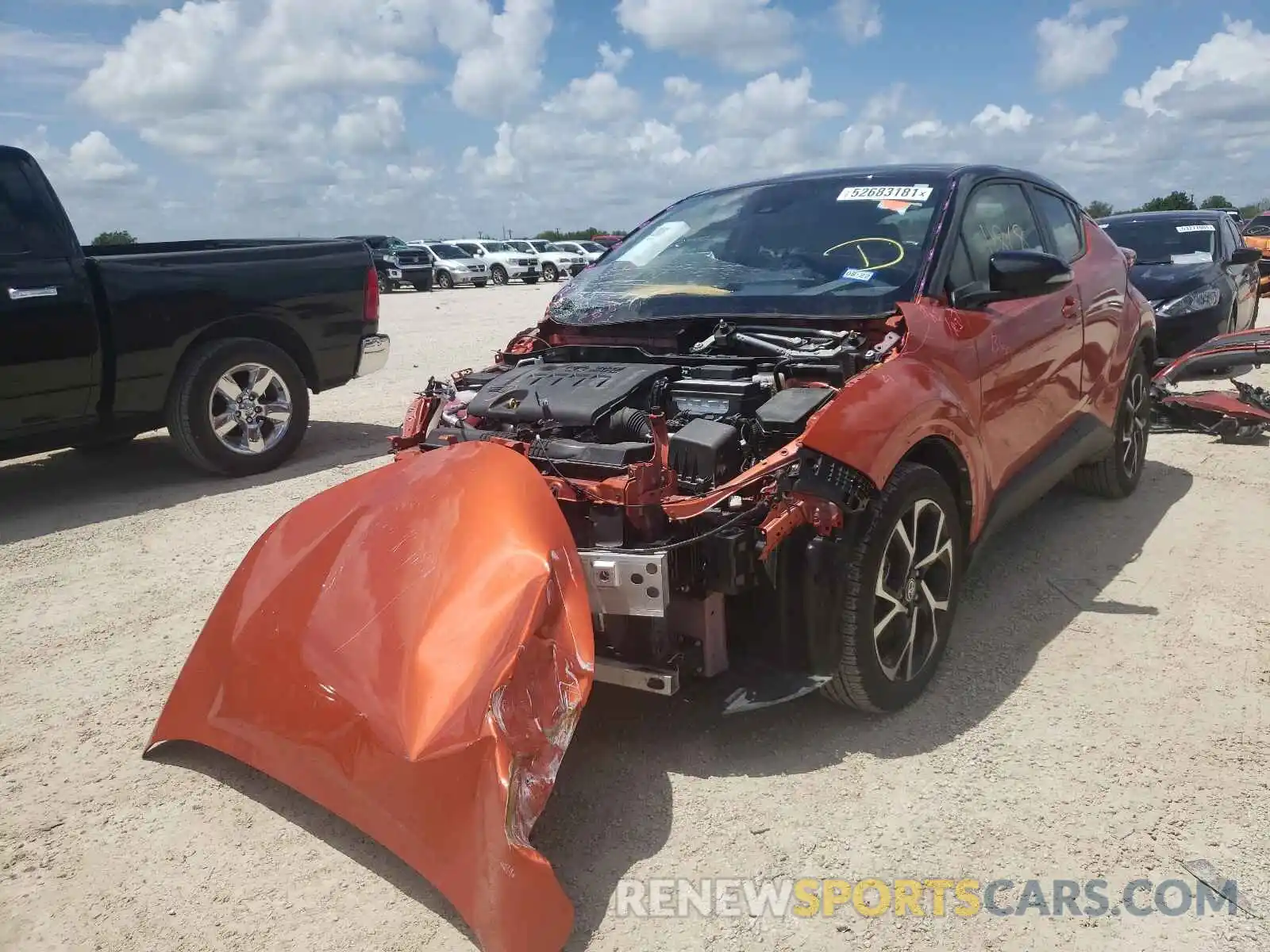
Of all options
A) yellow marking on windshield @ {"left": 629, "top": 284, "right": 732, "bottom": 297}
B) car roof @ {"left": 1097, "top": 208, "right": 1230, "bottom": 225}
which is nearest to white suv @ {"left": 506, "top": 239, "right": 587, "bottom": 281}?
car roof @ {"left": 1097, "top": 208, "right": 1230, "bottom": 225}

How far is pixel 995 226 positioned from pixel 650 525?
234 centimetres

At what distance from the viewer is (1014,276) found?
11.9 ft

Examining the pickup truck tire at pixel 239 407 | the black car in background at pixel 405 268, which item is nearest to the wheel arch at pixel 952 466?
the pickup truck tire at pixel 239 407

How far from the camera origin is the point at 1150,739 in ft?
10.2

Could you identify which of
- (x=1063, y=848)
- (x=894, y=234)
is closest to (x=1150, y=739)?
(x=1063, y=848)

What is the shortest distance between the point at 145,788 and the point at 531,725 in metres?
1.44

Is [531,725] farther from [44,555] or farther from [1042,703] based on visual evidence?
[44,555]

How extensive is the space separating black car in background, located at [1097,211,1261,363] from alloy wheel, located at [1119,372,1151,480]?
2595 mm

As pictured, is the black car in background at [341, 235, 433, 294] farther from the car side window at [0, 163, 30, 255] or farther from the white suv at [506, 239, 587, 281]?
the car side window at [0, 163, 30, 255]

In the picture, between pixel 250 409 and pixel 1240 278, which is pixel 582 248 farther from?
pixel 250 409

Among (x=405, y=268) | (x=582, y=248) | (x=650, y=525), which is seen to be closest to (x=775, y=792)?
(x=650, y=525)

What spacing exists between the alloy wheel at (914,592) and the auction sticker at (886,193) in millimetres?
1369

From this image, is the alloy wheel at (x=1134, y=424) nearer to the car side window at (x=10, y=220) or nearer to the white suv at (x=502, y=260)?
the car side window at (x=10, y=220)

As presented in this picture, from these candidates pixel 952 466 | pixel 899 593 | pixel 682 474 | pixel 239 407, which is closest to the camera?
pixel 682 474
